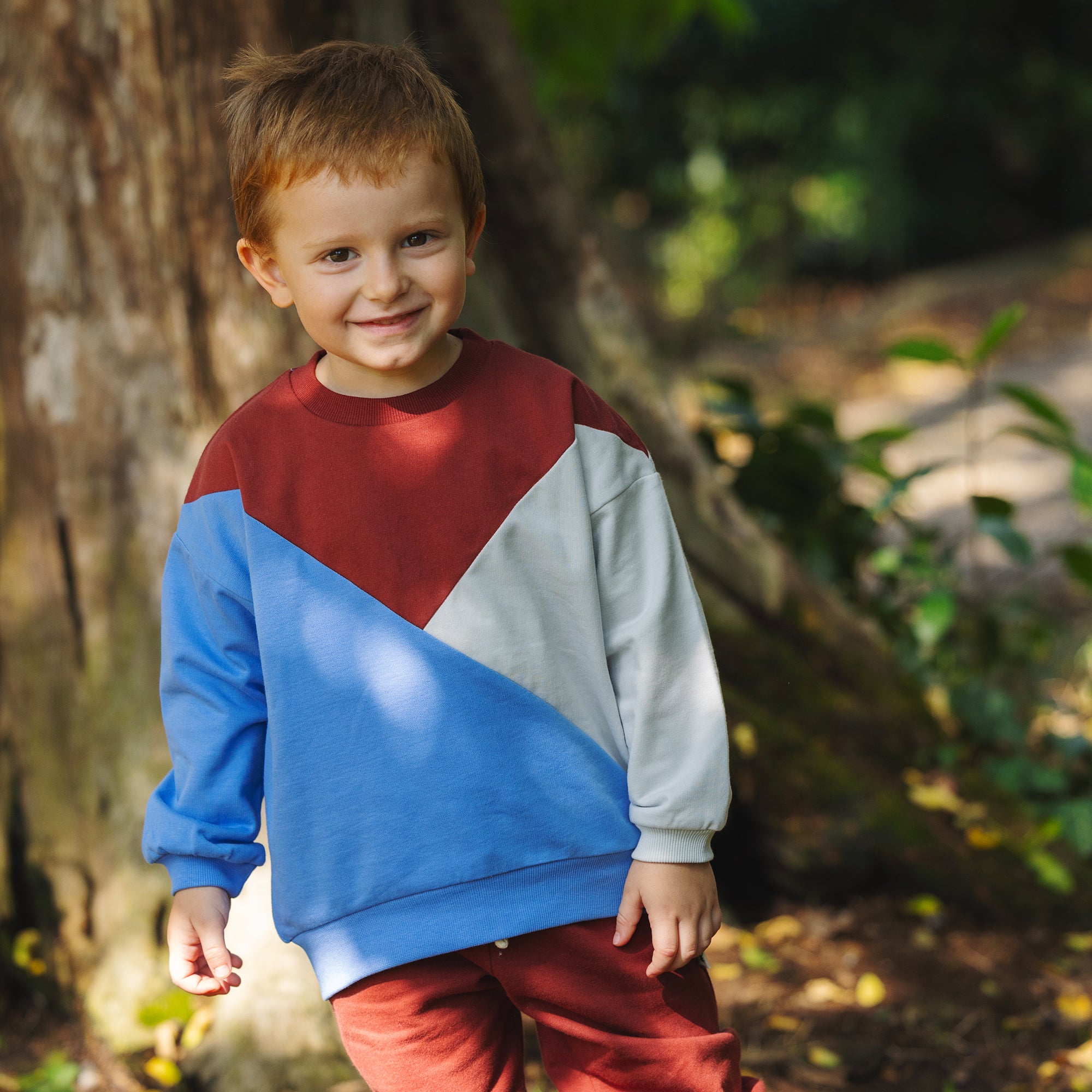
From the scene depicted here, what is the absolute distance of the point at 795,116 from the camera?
13.3 metres

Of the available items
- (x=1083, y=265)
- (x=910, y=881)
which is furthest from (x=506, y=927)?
(x=1083, y=265)

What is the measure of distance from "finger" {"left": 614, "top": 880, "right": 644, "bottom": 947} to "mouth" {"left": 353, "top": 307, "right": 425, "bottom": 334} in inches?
30.6

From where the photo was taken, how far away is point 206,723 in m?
1.55

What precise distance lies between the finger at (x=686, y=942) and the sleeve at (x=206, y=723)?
0.58 metres

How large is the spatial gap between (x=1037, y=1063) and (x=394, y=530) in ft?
6.81

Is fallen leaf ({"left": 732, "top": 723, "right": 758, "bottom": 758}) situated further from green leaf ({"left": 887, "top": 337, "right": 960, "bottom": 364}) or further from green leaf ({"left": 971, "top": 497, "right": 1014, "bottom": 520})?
green leaf ({"left": 887, "top": 337, "right": 960, "bottom": 364})

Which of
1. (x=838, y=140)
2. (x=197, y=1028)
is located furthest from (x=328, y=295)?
(x=838, y=140)

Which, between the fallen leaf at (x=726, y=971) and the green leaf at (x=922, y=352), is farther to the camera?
the green leaf at (x=922, y=352)

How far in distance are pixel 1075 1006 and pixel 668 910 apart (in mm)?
1801

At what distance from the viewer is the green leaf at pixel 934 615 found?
3.52 meters

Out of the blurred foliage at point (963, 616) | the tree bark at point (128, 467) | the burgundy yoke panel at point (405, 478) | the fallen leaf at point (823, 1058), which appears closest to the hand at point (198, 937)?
the burgundy yoke panel at point (405, 478)

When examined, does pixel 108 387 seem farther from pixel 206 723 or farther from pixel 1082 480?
pixel 1082 480

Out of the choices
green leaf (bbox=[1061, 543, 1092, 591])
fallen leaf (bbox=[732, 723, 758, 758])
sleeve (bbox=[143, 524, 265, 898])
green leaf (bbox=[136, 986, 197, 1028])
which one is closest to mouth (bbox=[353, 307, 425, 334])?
sleeve (bbox=[143, 524, 265, 898])

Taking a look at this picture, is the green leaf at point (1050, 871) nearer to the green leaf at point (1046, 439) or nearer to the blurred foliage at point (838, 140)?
the green leaf at point (1046, 439)
